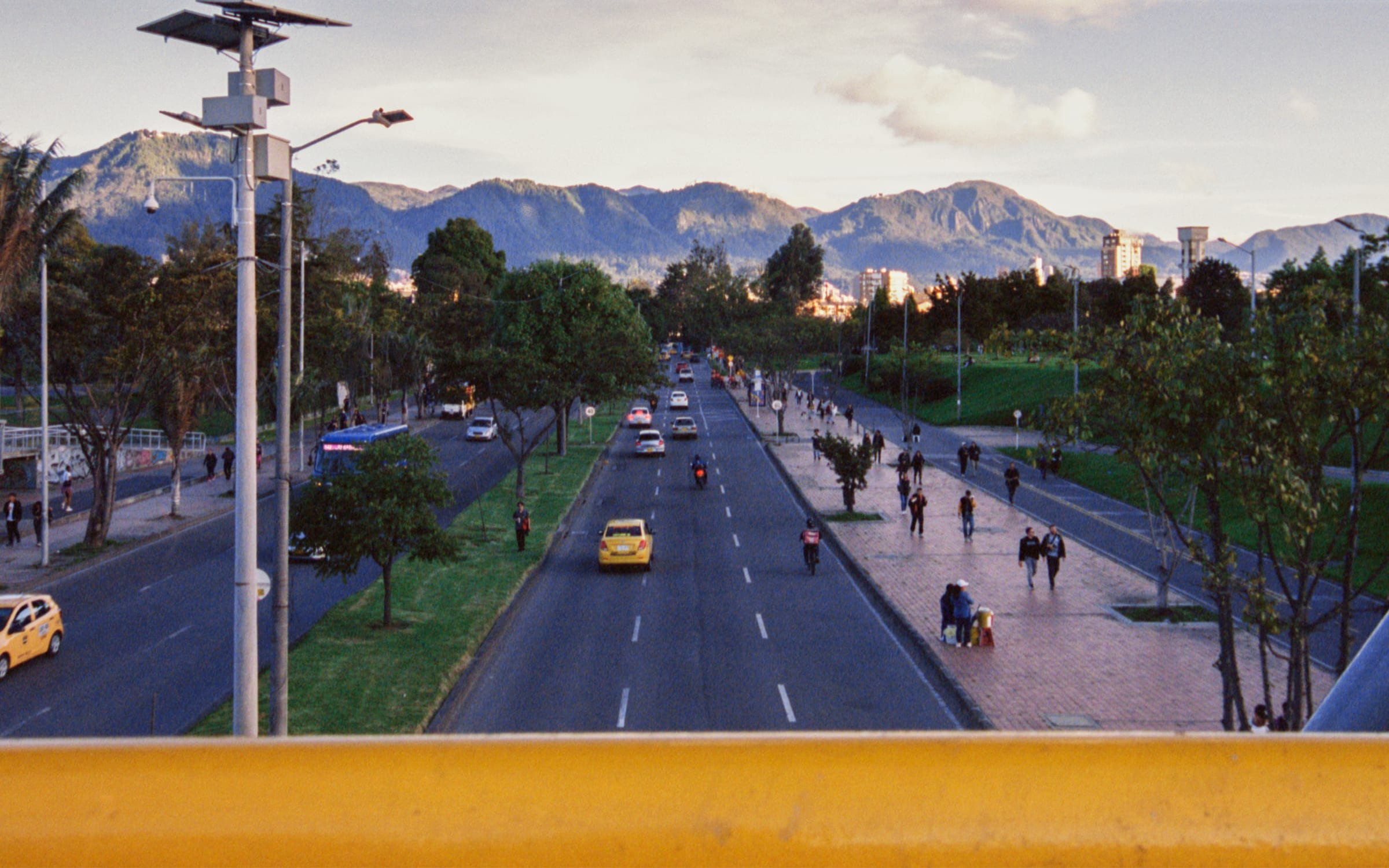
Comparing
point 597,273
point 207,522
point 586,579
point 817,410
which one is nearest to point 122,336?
point 207,522

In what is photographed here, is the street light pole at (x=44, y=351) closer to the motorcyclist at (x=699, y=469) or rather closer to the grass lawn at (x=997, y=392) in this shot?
the motorcyclist at (x=699, y=469)

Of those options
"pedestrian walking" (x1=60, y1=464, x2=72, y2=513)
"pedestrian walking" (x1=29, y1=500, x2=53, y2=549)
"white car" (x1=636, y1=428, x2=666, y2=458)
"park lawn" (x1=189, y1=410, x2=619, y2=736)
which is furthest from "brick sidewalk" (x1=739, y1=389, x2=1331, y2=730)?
"pedestrian walking" (x1=60, y1=464, x2=72, y2=513)

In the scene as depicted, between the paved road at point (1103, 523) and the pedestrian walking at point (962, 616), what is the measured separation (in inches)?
222

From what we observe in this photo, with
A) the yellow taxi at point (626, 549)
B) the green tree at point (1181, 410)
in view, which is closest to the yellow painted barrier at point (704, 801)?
the green tree at point (1181, 410)

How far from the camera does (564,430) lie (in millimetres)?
54531

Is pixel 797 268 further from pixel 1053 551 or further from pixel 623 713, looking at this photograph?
pixel 623 713

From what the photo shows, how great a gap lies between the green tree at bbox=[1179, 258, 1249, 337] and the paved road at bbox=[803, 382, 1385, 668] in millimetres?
19686

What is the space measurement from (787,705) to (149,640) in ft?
41.1

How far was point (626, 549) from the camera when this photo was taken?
2753cm

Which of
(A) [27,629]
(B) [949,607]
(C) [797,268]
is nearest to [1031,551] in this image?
(B) [949,607]

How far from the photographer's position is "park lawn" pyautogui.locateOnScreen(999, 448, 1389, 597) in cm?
2284

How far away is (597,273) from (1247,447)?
42.5 meters

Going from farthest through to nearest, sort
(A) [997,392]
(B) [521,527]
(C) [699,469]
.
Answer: (A) [997,392]
(C) [699,469]
(B) [521,527]

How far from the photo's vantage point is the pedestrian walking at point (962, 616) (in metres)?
19.9
